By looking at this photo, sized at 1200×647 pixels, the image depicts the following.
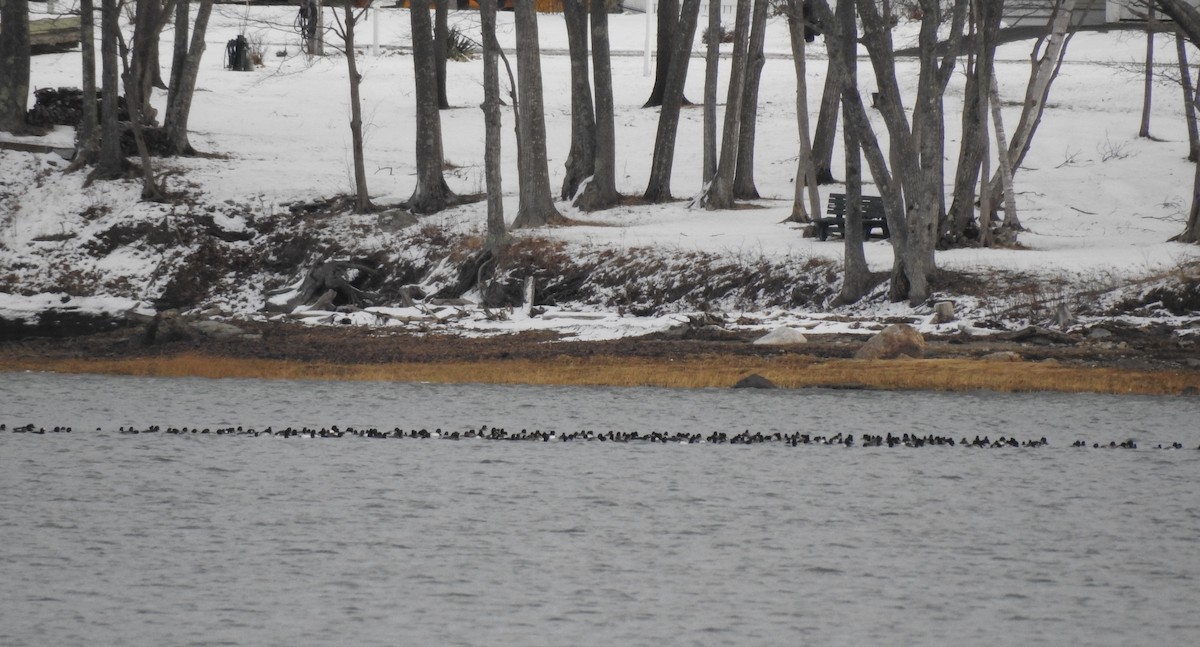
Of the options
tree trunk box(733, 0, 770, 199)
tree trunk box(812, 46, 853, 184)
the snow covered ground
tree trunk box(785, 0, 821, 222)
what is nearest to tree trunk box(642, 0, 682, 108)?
the snow covered ground

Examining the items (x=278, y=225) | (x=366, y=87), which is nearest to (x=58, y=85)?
(x=366, y=87)

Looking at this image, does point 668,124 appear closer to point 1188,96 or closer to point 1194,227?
point 1188,96

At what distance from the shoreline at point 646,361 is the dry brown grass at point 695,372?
17mm

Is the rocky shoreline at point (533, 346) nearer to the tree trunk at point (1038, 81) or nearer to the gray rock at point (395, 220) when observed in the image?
the gray rock at point (395, 220)

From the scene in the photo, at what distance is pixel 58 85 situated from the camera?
38.6 m

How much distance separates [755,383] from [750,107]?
570 inches

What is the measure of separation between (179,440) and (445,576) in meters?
5.75

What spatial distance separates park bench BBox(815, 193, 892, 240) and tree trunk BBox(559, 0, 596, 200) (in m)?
6.59

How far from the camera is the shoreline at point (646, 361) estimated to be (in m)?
16.8

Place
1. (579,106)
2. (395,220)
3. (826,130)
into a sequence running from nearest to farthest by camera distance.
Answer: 1. (395,220)
2. (579,106)
3. (826,130)

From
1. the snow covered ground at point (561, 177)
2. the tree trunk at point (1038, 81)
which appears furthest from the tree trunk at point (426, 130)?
the tree trunk at point (1038, 81)

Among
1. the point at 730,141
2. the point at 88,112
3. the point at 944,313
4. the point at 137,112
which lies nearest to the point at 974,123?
the point at 944,313

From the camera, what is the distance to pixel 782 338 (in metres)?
19.4

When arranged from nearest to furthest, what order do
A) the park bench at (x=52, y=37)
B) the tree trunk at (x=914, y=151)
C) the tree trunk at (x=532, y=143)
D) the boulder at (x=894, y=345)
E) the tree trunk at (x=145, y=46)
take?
the boulder at (x=894, y=345)
the tree trunk at (x=914, y=151)
the tree trunk at (x=532, y=143)
the tree trunk at (x=145, y=46)
the park bench at (x=52, y=37)
